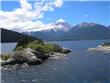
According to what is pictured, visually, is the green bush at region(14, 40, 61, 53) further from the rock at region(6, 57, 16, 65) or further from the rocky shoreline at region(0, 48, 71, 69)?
the rock at region(6, 57, 16, 65)

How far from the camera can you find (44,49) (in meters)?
81.6

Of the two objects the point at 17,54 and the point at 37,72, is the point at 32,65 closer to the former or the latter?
the point at 17,54

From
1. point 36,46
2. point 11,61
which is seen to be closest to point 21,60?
point 11,61

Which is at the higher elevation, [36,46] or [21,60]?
[36,46]

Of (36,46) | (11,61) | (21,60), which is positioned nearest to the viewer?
(11,61)

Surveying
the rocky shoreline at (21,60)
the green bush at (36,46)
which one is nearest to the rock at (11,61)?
the rocky shoreline at (21,60)

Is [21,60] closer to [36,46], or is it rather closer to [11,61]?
[11,61]

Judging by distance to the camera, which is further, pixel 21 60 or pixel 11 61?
pixel 21 60

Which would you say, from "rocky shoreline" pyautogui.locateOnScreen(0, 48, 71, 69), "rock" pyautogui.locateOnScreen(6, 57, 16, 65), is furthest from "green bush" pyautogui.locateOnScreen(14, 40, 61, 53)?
"rock" pyautogui.locateOnScreen(6, 57, 16, 65)

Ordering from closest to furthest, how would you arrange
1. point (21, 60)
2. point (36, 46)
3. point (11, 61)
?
point (11, 61), point (21, 60), point (36, 46)

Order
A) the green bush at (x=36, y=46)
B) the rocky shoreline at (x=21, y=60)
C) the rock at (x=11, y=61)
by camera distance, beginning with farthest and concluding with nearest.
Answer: the green bush at (x=36, y=46)
the rock at (x=11, y=61)
the rocky shoreline at (x=21, y=60)

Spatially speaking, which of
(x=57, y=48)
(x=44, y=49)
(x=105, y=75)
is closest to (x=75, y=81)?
(x=105, y=75)

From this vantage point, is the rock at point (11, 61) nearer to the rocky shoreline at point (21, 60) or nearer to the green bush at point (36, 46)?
the rocky shoreline at point (21, 60)

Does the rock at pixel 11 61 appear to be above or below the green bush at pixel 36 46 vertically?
below
